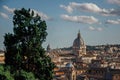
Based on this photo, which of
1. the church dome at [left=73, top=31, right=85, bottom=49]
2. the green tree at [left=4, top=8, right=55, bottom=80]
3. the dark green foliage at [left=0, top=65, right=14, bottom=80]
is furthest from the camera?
the church dome at [left=73, top=31, right=85, bottom=49]

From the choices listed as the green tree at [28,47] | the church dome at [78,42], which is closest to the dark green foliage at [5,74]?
the green tree at [28,47]

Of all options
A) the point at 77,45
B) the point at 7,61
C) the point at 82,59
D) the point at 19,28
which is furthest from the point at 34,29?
the point at 77,45

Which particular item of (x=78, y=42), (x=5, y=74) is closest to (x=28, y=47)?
(x=5, y=74)

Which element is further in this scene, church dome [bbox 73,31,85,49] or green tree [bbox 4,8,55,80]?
church dome [bbox 73,31,85,49]

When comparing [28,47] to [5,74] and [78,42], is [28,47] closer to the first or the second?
Answer: [5,74]

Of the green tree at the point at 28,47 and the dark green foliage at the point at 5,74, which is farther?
the green tree at the point at 28,47

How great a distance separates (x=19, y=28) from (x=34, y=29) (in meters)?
0.49

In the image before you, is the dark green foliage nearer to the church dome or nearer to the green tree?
the green tree

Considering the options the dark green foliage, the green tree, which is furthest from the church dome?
the dark green foliage

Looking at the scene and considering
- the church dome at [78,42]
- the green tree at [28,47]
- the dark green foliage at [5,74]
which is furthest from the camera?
the church dome at [78,42]

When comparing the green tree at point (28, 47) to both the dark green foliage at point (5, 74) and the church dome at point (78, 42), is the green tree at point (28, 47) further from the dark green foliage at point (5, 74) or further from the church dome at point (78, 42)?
the church dome at point (78, 42)

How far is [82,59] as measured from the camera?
267 ft

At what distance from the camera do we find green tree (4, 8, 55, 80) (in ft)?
40.9

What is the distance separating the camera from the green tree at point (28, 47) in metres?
12.5
